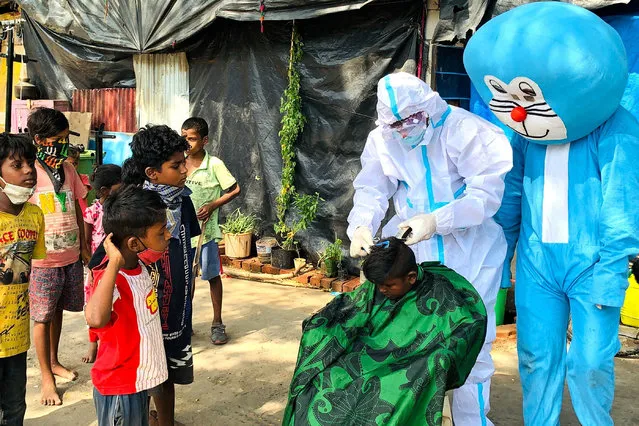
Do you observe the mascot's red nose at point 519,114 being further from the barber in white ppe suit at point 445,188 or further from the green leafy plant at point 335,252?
the green leafy plant at point 335,252

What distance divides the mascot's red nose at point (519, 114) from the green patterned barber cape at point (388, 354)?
78cm

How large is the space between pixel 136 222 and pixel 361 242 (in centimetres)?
96

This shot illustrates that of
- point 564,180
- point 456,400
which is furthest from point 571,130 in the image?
point 456,400

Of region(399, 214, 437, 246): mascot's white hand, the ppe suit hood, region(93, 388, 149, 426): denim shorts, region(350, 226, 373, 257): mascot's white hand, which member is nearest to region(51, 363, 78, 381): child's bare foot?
region(93, 388, 149, 426): denim shorts

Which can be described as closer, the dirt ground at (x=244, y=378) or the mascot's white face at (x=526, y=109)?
the mascot's white face at (x=526, y=109)

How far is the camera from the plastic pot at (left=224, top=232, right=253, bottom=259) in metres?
6.72

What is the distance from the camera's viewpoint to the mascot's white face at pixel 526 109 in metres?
2.85

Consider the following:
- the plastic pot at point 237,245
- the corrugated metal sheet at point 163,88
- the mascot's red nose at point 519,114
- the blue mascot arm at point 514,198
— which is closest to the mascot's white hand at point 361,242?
the blue mascot arm at point 514,198

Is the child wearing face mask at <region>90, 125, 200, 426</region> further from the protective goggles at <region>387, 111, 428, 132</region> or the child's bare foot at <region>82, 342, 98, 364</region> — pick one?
the child's bare foot at <region>82, 342, 98, 364</region>

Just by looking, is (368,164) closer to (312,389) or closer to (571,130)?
(571,130)

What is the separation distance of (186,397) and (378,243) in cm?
177

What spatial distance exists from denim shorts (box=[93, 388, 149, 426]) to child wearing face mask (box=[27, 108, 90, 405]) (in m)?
1.33

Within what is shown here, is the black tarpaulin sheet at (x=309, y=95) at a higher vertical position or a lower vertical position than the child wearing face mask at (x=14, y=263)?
higher

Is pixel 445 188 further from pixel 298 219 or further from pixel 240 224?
pixel 240 224
